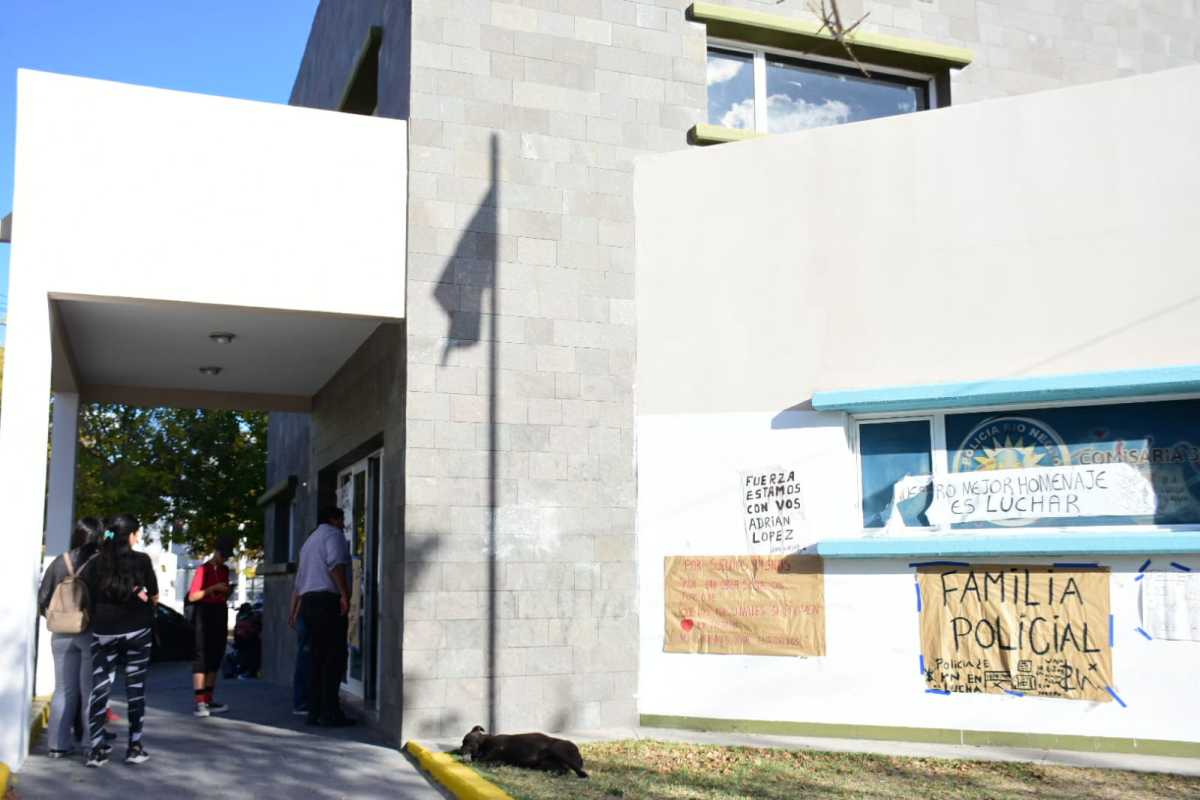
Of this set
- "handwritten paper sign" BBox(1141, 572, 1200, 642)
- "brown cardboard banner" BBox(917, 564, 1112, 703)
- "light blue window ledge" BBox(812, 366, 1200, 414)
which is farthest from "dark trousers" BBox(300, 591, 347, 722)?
"handwritten paper sign" BBox(1141, 572, 1200, 642)

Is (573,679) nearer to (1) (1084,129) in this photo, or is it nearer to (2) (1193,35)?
(1) (1084,129)

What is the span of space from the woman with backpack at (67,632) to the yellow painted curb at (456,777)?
242 centimetres

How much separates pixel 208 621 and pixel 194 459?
1797 centimetres

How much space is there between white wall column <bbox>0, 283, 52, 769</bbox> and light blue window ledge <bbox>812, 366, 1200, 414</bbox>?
5.81 metres

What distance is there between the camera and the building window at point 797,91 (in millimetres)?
11336

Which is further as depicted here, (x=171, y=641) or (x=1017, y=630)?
(x=171, y=641)

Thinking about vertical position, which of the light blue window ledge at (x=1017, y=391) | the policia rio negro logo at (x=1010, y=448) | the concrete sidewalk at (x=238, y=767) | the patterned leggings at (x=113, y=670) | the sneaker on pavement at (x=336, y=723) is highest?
the light blue window ledge at (x=1017, y=391)

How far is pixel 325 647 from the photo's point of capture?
1036 centimetres

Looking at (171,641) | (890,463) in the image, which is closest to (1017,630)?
(890,463)

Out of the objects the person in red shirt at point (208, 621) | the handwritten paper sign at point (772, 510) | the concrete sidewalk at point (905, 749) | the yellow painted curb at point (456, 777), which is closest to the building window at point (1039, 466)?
the handwritten paper sign at point (772, 510)

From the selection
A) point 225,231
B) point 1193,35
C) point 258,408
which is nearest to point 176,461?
point 258,408

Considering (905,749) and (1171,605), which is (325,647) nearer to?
(905,749)

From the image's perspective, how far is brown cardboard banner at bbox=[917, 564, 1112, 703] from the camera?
8.59 metres

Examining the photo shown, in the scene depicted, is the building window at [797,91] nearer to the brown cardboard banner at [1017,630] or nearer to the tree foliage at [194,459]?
the brown cardboard banner at [1017,630]
